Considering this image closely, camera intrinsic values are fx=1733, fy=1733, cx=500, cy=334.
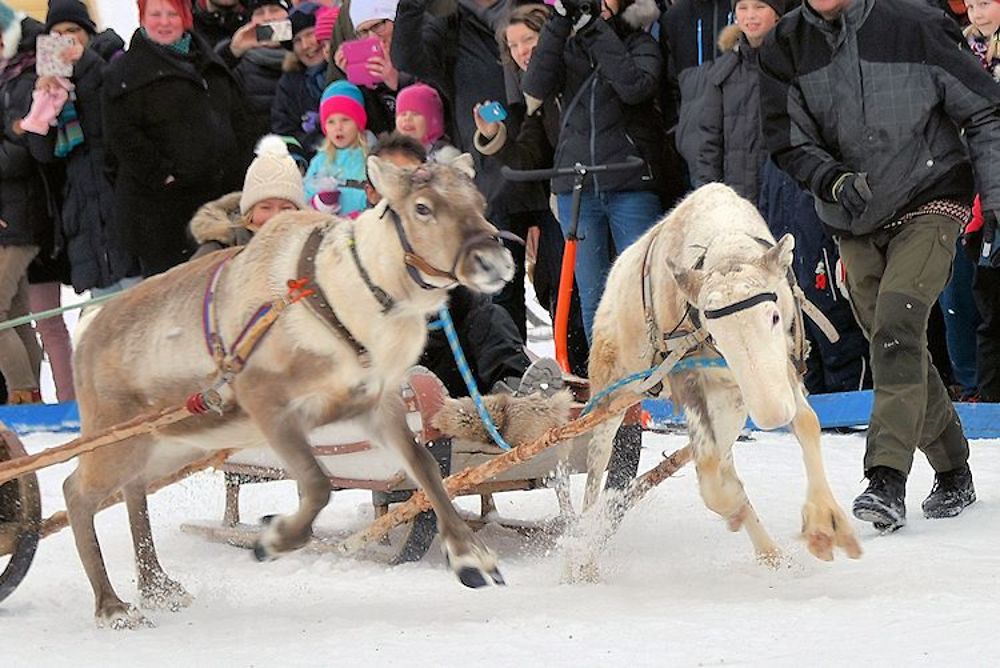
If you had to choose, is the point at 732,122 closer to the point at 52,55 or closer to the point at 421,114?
the point at 421,114

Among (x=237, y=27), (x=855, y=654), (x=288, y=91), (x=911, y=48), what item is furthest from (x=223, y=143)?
(x=855, y=654)

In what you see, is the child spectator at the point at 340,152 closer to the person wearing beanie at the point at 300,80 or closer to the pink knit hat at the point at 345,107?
the pink knit hat at the point at 345,107

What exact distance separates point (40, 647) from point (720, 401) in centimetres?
232

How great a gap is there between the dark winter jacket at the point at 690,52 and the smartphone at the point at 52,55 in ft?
12.7

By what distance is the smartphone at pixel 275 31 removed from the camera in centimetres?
1072

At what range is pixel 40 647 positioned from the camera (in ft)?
17.3

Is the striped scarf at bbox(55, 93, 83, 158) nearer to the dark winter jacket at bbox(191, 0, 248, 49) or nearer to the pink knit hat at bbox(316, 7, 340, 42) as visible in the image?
the dark winter jacket at bbox(191, 0, 248, 49)

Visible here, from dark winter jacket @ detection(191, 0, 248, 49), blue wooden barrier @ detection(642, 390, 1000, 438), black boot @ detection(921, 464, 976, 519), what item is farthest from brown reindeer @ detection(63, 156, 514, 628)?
dark winter jacket @ detection(191, 0, 248, 49)

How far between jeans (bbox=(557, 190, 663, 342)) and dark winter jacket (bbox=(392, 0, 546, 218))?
47 cm

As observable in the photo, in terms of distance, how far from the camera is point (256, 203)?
281 inches

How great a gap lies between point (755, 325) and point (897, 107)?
1.84m

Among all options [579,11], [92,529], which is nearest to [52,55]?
[579,11]

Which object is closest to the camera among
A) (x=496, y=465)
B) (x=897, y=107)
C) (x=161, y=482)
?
(x=496, y=465)

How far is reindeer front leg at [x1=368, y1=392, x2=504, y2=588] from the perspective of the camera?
512cm
